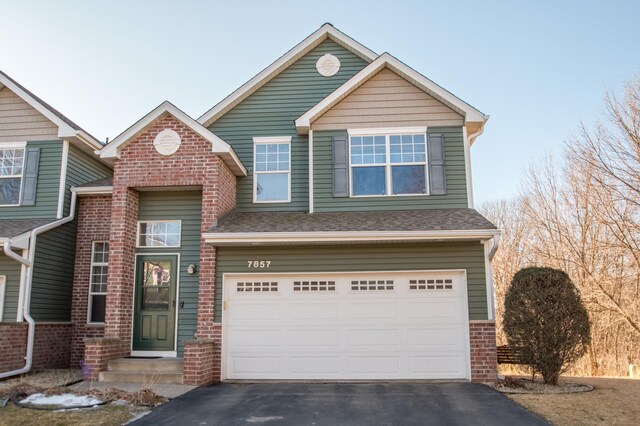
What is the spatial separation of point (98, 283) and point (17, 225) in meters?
2.21

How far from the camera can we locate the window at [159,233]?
1105cm

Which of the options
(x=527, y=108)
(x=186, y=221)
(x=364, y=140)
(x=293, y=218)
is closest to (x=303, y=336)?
(x=293, y=218)

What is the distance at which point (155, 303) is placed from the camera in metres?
10.9

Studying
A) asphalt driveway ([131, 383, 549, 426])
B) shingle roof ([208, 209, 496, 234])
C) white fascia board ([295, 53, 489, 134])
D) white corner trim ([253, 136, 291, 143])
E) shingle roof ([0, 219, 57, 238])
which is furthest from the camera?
white corner trim ([253, 136, 291, 143])

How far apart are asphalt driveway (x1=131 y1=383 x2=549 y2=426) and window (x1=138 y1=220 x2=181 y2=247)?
11.3ft

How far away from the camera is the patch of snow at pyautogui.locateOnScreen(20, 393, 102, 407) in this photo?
7.46 metres

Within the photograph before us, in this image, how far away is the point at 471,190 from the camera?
11.0 meters

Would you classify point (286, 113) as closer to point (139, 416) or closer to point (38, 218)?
point (38, 218)

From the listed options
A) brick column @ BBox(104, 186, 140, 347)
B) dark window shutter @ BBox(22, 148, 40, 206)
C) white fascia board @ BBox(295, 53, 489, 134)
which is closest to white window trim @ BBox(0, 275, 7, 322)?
dark window shutter @ BBox(22, 148, 40, 206)

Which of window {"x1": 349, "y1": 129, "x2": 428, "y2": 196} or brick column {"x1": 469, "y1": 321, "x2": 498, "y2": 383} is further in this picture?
window {"x1": 349, "y1": 129, "x2": 428, "y2": 196}

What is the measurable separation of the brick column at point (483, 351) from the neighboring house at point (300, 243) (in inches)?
1.0

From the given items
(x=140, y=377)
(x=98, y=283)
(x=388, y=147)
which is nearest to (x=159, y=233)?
(x=98, y=283)

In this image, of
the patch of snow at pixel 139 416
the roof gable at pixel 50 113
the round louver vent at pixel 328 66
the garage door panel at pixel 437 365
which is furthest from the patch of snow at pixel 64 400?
the round louver vent at pixel 328 66

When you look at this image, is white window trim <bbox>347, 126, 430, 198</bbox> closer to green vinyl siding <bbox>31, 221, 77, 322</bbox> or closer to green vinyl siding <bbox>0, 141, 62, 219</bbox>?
green vinyl siding <bbox>31, 221, 77, 322</bbox>
